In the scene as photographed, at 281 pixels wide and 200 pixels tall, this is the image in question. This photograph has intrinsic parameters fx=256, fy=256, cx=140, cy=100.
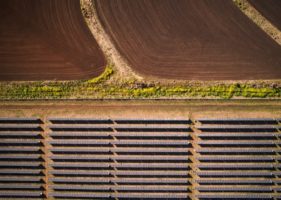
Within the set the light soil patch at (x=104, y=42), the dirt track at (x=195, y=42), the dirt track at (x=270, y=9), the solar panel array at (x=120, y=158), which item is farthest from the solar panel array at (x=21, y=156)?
the dirt track at (x=270, y=9)

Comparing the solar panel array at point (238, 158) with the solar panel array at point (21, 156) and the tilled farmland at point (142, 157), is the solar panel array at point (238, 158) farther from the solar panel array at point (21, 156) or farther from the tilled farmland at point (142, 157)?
the solar panel array at point (21, 156)

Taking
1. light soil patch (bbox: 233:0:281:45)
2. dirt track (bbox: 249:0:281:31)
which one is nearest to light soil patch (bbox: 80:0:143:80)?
light soil patch (bbox: 233:0:281:45)

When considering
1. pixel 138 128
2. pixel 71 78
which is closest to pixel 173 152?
pixel 138 128

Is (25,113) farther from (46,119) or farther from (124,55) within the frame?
(124,55)

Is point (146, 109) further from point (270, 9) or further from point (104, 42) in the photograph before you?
point (270, 9)

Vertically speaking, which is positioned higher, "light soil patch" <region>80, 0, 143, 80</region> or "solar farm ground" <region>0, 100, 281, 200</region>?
"light soil patch" <region>80, 0, 143, 80</region>

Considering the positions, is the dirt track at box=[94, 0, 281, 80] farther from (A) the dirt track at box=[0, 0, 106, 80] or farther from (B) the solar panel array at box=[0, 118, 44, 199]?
(B) the solar panel array at box=[0, 118, 44, 199]
